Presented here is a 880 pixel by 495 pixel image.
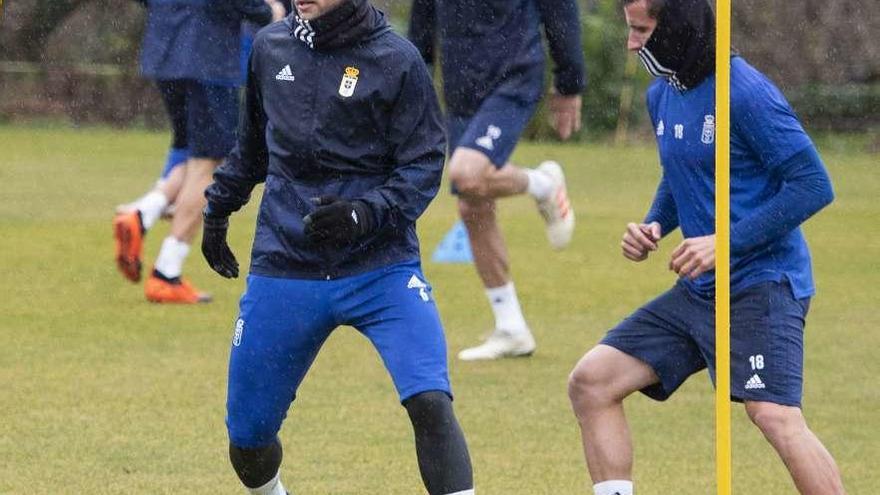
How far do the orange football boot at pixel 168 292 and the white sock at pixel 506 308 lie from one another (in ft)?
7.44

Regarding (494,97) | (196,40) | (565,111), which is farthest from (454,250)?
(494,97)

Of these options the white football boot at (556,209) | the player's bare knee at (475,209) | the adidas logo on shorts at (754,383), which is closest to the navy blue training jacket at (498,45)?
the player's bare knee at (475,209)

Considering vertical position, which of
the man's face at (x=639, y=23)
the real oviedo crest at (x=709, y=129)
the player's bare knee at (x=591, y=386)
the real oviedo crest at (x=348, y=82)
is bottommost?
the player's bare knee at (x=591, y=386)

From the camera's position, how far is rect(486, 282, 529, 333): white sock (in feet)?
30.5

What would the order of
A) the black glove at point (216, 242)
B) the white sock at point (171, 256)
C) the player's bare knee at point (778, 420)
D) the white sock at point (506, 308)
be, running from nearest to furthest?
the player's bare knee at point (778, 420) → the black glove at point (216, 242) → the white sock at point (506, 308) → the white sock at point (171, 256)

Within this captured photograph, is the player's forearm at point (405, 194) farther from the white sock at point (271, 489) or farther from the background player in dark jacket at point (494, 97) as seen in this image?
the background player in dark jacket at point (494, 97)

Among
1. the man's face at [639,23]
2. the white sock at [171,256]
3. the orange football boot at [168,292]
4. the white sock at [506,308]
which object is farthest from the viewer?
the orange football boot at [168,292]

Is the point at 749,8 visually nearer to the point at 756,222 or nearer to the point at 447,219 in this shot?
the point at 447,219

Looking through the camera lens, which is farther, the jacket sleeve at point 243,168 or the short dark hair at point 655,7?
the jacket sleeve at point 243,168

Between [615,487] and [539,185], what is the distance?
449cm

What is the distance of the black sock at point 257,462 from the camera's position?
5801 millimetres

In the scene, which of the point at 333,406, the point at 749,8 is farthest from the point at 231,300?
the point at 749,8

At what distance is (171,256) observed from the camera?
10.6 metres

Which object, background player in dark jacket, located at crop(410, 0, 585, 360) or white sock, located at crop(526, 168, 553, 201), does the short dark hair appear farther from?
white sock, located at crop(526, 168, 553, 201)
